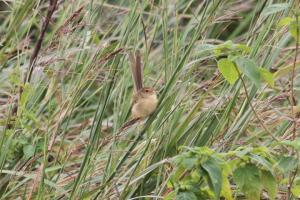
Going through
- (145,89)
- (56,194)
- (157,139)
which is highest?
(145,89)

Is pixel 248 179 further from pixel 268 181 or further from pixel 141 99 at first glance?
pixel 141 99

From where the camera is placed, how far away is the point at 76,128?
2.56 m

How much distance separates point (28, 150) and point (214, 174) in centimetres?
75

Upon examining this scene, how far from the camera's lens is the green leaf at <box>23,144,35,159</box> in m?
2.09

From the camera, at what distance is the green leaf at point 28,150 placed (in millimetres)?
2092

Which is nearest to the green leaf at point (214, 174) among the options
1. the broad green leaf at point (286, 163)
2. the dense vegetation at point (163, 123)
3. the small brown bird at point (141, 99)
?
the dense vegetation at point (163, 123)

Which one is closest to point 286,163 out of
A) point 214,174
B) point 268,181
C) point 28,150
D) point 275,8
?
point 268,181

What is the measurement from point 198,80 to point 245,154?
3.43 ft

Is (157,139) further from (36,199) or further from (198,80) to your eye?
(198,80)

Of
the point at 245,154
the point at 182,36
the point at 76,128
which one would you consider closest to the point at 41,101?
the point at 76,128

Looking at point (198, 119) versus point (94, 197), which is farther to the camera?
point (198, 119)

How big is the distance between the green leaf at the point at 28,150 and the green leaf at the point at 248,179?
71 centimetres

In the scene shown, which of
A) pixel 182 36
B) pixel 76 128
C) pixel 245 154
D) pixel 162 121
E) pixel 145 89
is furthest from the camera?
pixel 76 128

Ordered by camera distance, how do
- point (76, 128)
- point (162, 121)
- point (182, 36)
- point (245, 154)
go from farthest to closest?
point (76, 128), point (182, 36), point (162, 121), point (245, 154)
